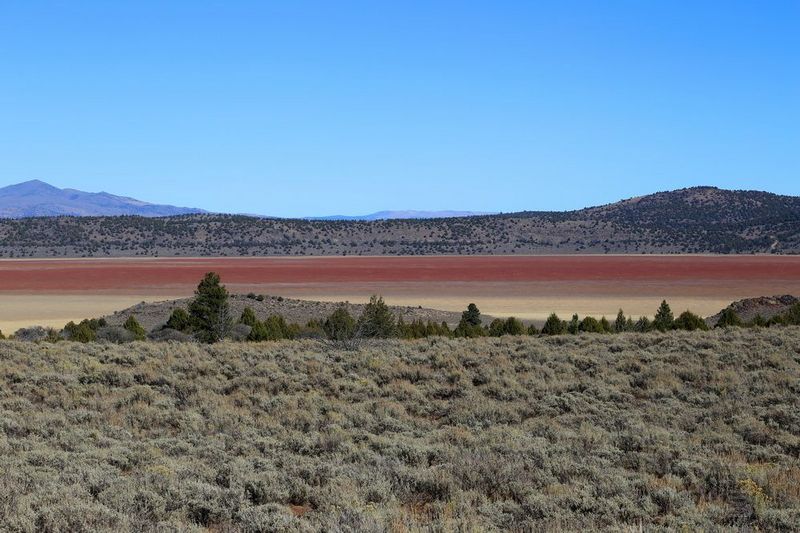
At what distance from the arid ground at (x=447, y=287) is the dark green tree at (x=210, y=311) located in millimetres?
16083

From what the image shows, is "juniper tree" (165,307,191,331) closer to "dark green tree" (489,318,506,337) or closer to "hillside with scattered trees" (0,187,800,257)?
"dark green tree" (489,318,506,337)

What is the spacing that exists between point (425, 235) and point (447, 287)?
322ft

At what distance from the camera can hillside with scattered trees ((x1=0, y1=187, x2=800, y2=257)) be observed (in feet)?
499

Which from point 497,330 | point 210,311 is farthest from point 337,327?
point 497,330

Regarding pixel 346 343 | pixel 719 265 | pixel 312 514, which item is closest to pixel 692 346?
pixel 346 343

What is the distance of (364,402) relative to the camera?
1334cm

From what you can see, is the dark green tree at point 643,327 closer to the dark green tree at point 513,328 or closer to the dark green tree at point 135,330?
the dark green tree at point 513,328

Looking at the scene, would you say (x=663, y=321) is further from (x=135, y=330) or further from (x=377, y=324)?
(x=135, y=330)

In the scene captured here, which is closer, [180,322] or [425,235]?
[180,322]

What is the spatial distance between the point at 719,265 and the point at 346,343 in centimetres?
9336

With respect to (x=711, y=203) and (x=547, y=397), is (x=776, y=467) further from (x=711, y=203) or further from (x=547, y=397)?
(x=711, y=203)

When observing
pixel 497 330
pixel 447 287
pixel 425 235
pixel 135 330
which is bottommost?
pixel 447 287

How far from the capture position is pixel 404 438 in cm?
1060

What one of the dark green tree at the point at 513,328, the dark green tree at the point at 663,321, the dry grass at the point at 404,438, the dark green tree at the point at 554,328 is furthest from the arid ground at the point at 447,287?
the dry grass at the point at 404,438
